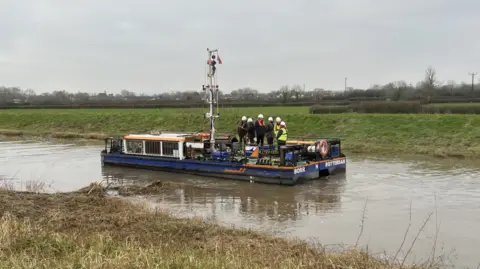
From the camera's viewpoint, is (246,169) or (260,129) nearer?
(246,169)

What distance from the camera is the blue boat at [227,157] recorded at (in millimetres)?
16109

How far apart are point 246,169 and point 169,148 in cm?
436

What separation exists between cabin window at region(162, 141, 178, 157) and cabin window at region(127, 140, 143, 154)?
5.41ft

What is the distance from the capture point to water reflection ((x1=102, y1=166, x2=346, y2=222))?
12602mm

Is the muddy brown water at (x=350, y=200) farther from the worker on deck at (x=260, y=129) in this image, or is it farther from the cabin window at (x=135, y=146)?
the worker on deck at (x=260, y=129)

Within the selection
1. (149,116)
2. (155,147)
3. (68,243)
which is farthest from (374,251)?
(149,116)

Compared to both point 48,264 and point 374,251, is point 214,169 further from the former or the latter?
point 48,264

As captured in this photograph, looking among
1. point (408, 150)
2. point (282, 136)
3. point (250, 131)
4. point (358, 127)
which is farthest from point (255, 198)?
point (358, 127)

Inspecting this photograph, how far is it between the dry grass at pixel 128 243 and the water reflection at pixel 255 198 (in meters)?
2.30

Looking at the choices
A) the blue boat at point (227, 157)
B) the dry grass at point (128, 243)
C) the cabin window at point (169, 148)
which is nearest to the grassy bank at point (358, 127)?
the blue boat at point (227, 157)

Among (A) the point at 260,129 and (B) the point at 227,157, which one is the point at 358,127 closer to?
(A) the point at 260,129

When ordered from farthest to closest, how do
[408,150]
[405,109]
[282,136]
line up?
[405,109] → [408,150] → [282,136]

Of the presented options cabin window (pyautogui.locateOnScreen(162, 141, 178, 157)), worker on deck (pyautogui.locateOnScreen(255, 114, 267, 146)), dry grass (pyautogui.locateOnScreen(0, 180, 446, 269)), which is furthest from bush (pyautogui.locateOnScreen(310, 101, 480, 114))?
dry grass (pyautogui.locateOnScreen(0, 180, 446, 269))

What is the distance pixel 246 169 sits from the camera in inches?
652
